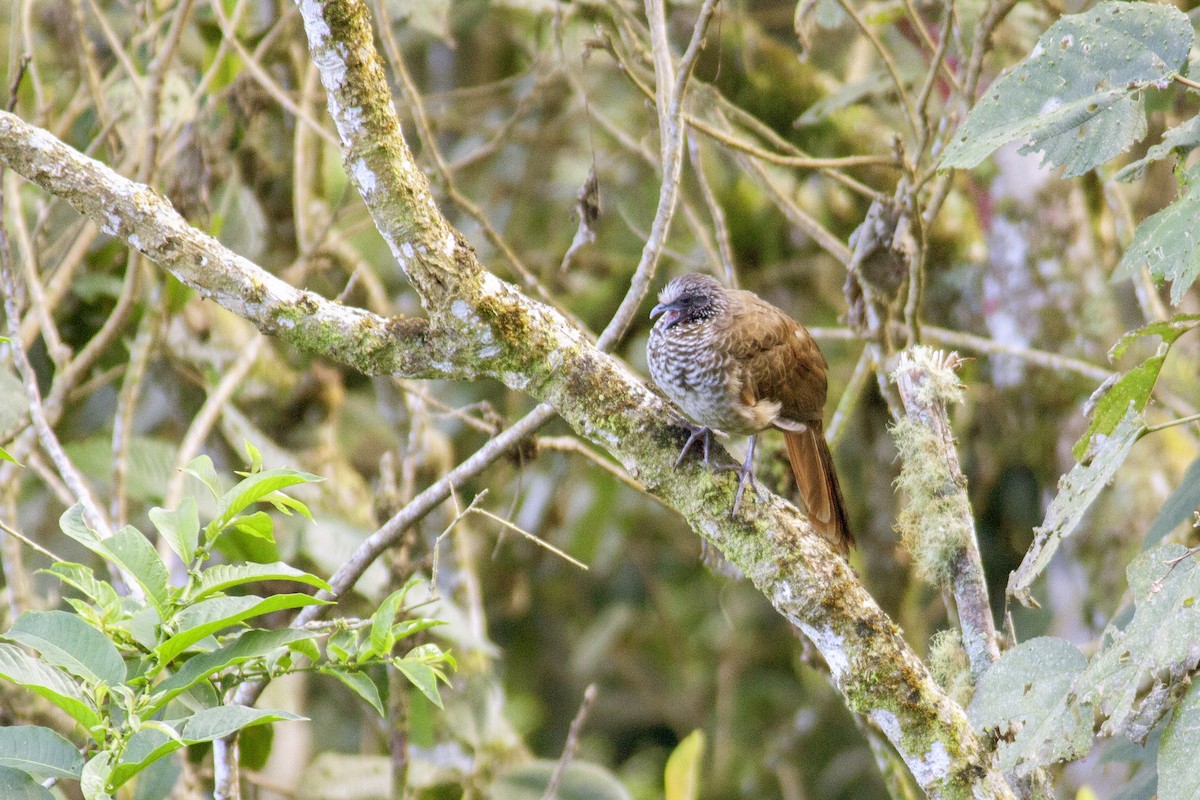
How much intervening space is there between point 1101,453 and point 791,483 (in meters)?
1.22

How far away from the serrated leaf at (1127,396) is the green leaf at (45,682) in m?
1.29

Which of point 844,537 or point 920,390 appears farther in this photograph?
point 844,537

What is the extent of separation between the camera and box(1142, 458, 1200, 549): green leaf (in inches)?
83.0

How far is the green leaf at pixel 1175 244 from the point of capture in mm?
1423

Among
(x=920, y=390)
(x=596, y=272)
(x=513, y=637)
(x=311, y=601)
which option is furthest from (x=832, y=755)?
(x=311, y=601)

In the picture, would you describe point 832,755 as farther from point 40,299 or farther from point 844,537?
→ point 40,299

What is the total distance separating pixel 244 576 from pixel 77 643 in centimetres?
20

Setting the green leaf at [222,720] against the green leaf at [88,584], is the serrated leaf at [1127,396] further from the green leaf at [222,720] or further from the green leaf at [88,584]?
the green leaf at [88,584]

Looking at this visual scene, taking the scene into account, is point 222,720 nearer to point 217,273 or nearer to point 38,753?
point 38,753

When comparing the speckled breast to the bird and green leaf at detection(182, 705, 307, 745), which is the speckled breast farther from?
green leaf at detection(182, 705, 307, 745)

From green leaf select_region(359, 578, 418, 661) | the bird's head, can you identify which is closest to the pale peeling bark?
green leaf select_region(359, 578, 418, 661)

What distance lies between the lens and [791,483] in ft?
8.84

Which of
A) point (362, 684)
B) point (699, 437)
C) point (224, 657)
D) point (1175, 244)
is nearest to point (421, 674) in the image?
point (362, 684)

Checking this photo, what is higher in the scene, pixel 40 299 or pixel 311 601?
pixel 40 299
